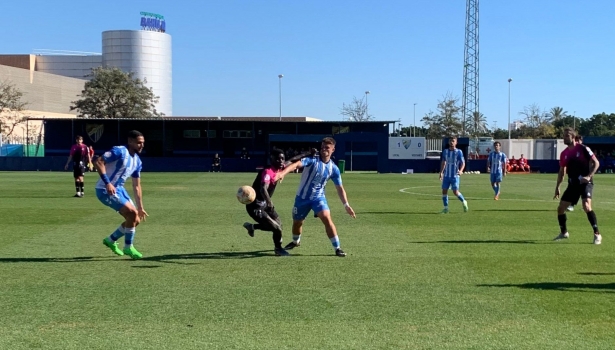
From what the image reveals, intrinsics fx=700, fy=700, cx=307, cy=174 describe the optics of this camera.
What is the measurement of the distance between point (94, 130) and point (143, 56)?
69.9 m

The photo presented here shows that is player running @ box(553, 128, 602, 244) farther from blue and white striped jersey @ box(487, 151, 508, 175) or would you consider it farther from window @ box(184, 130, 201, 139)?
window @ box(184, 130, 201, 139)

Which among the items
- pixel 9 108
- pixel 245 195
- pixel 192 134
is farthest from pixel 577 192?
pixel 9 108

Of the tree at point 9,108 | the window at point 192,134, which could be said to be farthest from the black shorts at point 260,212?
the tree at point 9,108

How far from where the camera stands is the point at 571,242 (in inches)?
504

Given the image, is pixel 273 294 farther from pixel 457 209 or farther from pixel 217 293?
pixel 457 209

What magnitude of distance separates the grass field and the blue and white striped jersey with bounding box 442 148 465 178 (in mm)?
3447

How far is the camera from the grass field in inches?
251

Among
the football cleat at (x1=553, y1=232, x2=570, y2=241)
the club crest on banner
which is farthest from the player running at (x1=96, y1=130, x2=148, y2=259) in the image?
the club crest on banner

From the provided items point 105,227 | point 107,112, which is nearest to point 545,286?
point 105,227

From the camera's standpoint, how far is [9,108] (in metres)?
82.0

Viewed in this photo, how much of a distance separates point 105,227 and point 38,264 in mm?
5129

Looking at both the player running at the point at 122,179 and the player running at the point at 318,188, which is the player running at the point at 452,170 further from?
the player running at the point at 122,179

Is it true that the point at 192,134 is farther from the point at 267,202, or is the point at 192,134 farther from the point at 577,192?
the point at 267,202

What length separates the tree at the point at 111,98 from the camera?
91.5 m
